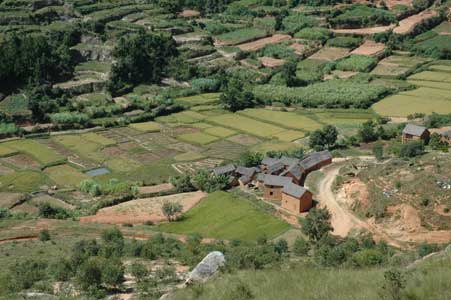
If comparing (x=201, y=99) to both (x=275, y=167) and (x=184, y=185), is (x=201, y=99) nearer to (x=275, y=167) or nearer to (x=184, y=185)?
(x=184, y=185)

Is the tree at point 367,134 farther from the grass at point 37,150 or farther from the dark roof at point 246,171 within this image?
the grass at point 37,150

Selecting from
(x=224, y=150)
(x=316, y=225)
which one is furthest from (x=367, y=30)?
(x=316, y=225)

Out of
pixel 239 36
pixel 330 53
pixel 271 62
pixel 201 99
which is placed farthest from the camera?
pixel 239 36

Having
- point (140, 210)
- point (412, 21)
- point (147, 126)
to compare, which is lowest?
point (147, 126)

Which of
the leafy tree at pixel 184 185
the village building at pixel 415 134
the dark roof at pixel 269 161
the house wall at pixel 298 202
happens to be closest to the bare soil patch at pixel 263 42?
the village building at pixel 415 134

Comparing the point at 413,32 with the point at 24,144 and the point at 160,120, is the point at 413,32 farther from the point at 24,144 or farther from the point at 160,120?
the point at 24,144

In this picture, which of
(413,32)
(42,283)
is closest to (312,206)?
(42,283)
